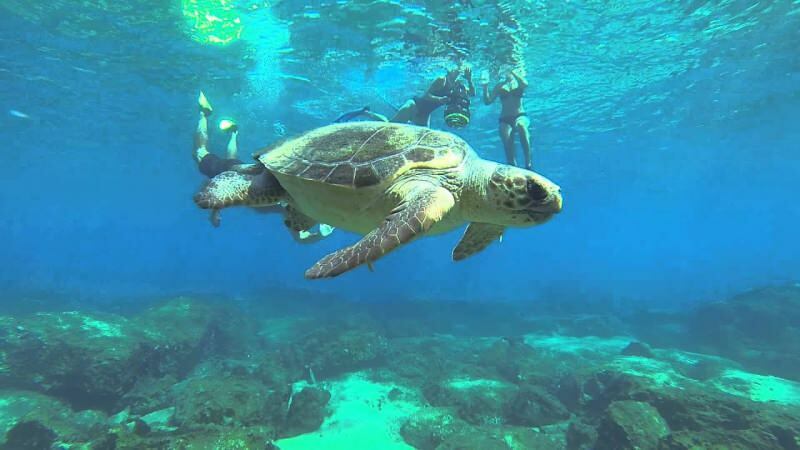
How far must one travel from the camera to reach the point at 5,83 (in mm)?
18938

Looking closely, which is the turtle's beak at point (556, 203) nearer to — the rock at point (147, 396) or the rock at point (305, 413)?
the rock at point (305, 413)

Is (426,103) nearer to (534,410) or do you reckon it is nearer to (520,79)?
(520,79)

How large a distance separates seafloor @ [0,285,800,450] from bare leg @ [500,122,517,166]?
621 cm

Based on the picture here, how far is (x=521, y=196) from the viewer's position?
10.7 ft

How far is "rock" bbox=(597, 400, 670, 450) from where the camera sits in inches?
221

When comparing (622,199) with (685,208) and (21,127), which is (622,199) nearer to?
(685,208)

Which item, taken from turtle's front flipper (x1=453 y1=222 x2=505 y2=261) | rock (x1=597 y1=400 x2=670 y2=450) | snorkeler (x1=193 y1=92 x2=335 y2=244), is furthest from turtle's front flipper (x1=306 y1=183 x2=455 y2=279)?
rock (x1=597 y1=400 x2=670 y2=450)

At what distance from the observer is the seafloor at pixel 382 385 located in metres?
6.17

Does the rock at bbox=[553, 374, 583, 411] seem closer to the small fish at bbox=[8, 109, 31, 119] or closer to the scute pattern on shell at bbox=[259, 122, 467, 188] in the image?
the scute pattern on shell at bbox=[259, 122, 467, 188]

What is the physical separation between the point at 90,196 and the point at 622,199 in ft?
256

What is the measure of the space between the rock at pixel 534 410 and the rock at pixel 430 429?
4.18ft

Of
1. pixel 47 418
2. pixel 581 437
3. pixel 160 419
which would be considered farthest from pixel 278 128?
pixel 581 437

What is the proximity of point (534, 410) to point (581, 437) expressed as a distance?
1.41 meters

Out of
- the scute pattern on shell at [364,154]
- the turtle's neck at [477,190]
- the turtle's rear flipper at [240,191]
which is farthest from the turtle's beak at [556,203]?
the turtle's rear flipper at [240,191]
